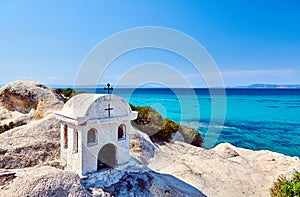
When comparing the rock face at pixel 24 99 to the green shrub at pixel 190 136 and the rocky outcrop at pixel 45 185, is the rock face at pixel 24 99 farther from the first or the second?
the rocky outcrop at pixel 45 185

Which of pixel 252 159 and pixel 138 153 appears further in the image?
pixel 252 159

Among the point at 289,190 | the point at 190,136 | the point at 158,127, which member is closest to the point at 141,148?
the point at 158,127

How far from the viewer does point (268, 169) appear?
16172 mm

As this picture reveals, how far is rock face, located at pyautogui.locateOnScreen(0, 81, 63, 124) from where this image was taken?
20.5 meters

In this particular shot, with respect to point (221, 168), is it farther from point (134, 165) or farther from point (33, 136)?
point (33, 136)

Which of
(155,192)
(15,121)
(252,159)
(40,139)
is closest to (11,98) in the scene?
(15,121)

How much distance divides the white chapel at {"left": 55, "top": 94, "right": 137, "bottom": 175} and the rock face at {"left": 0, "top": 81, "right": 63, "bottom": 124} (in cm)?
1123

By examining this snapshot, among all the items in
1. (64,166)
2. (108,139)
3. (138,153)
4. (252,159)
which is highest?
(108,139)

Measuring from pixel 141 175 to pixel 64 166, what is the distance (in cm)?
352

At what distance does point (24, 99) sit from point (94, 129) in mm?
16307

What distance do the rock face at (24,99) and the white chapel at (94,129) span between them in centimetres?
1123

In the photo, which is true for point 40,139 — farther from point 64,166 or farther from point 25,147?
point 64,166

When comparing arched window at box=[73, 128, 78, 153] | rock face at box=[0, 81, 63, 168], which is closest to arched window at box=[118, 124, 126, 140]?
arched window at box=[73, 128, 78, 153]

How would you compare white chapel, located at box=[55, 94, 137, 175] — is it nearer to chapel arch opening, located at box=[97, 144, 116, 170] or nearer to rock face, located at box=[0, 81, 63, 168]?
chapel arch opening, located at box=[97, 144, 116, 170]
